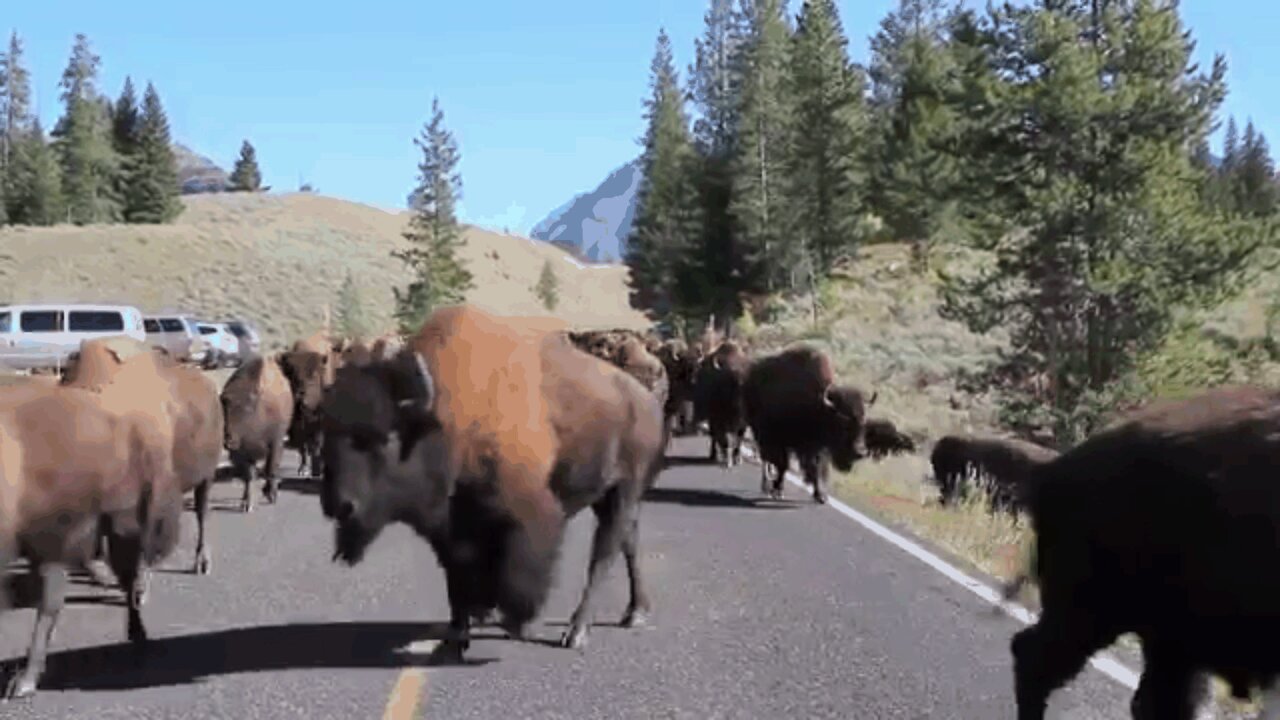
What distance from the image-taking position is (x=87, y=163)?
4675 inches

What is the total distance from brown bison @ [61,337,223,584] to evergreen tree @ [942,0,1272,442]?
2235cm

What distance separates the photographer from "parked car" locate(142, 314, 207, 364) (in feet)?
158

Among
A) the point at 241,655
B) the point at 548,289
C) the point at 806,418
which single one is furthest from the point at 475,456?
the point at 548,289

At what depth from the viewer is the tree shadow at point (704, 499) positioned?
53.6 ft

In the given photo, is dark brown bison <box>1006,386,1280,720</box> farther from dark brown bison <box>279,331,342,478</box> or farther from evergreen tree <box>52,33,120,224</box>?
evergreen tree <box>52,33,120,224</box>

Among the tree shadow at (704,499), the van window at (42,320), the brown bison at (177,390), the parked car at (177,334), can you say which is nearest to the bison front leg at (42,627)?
the brown bison at (177,390)

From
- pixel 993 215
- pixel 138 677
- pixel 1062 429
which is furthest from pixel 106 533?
pixel 993 215

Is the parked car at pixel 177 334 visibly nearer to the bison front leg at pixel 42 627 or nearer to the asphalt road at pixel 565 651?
the asphalt road at pixel 565 651

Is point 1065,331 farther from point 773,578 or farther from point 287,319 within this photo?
point 287,319

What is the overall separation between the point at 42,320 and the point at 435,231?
47.7 metres

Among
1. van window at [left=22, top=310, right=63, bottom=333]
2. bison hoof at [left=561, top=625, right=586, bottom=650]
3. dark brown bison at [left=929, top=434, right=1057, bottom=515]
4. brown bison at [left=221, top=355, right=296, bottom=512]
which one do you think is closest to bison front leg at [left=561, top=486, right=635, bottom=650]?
bison hoof at [left=561, top=625, right=586, bottom=650]

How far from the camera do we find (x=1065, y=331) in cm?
3322

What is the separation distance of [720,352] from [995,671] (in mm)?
16076

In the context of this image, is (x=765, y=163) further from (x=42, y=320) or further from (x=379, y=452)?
(x=379, y=452)
